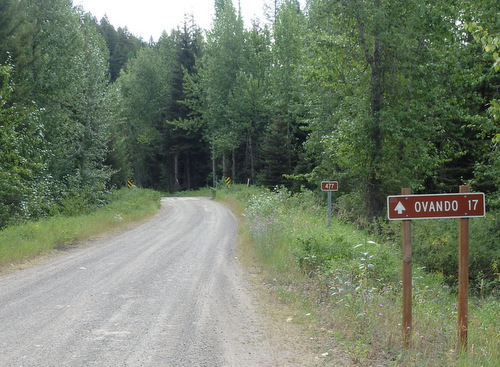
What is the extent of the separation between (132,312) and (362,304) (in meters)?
3.66

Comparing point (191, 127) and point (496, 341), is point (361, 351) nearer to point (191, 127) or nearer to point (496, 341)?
point (496, 341)

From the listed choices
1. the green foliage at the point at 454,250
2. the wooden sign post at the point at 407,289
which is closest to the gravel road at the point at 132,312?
the wooden sign post at the point at 407,289

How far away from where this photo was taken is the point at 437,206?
5258mm

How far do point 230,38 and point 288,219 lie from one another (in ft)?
109

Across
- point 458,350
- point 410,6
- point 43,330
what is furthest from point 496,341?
point 410,6

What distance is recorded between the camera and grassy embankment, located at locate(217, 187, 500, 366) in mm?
5297

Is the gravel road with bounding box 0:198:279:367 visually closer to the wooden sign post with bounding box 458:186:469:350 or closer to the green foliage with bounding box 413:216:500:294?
the wooden sign post with bounding box 458:186:469:350

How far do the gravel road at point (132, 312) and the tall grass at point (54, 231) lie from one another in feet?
2.71

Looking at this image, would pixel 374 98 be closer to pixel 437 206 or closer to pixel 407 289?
pixel 437 206

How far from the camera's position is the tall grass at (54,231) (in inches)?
487

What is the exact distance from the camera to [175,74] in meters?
54.2

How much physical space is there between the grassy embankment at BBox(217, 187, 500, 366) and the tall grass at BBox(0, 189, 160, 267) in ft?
19.7

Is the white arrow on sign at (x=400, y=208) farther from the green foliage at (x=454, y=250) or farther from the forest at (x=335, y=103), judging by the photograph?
the green foliage at (x=454, y=250)

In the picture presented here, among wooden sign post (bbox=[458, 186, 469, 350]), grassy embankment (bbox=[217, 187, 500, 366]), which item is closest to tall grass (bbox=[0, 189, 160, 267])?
grassy embankment (bbox=[217, 187, 500, 366])
